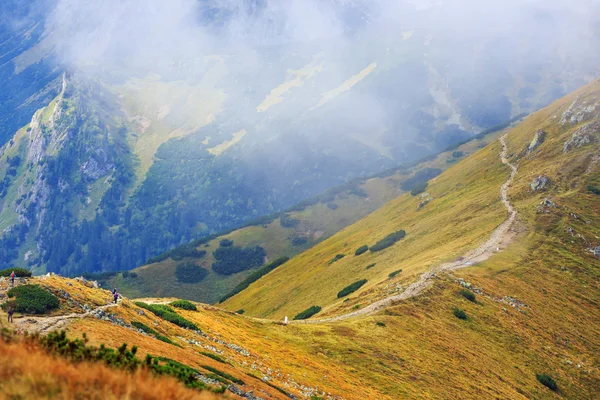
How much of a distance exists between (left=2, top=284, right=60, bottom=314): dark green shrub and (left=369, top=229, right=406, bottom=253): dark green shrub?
257ft

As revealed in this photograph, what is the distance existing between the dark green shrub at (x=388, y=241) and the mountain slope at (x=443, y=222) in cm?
154

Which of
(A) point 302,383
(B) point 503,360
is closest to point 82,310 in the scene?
(A) point 302,383

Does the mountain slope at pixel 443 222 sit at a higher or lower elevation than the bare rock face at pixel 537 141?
lower

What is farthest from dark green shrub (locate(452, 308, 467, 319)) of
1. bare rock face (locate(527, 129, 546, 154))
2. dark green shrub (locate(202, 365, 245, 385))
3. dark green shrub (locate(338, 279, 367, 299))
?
bare rock face (locate(527, 129, 546, 154))

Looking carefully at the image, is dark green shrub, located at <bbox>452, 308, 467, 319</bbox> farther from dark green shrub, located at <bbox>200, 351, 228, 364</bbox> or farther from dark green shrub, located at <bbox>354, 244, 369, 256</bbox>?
dark green shrub, located at <bbox>354, 244, 369, 256</bbox>

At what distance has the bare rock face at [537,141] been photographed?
111000mm

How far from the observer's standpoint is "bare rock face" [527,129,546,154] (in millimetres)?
111000

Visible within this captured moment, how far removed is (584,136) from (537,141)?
1688 cm

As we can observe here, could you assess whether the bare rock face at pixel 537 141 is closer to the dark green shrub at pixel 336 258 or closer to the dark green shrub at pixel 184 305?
the dark green shrub at pixel 336 258

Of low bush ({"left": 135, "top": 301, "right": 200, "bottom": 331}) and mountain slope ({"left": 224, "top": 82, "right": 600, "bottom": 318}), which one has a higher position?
low bush ({"left": 135, "top": 301, "right": 200, "bottom": 331})

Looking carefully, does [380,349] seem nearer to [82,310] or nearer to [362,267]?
[82,310]

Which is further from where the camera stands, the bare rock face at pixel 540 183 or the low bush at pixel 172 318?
the bare rock face at pixel 540 183

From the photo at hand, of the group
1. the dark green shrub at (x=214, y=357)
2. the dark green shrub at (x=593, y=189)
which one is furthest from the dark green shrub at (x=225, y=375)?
the dark green shrub at (x=593, y=189)

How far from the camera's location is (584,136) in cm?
9462
